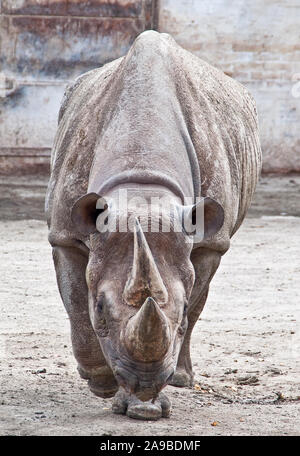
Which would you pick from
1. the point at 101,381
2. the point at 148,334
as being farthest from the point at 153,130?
the point at 101,381

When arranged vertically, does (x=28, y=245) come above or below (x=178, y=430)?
below

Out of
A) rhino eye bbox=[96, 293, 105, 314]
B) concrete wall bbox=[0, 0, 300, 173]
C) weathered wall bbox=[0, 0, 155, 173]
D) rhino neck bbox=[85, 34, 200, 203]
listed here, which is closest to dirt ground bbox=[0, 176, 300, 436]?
rhino eye bbox=[96, 293, 105, 314]

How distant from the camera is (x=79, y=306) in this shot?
18.4ft

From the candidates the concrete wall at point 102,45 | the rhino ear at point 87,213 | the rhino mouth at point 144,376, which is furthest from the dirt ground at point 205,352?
the concrete wall at point 102,45

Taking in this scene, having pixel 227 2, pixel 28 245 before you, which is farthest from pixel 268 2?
pixel 28 245

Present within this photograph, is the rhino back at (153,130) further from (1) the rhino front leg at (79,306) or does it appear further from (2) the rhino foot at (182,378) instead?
(2) the rhino foot at (182,378)

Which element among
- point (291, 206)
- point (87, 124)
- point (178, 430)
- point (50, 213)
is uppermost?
point (87, 124)

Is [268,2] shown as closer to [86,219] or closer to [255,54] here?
[255,54]

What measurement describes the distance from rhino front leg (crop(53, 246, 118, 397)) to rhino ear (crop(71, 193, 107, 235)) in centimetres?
72

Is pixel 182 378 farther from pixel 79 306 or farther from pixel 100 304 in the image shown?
pixel 100 304

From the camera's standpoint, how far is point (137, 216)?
461 centimetres

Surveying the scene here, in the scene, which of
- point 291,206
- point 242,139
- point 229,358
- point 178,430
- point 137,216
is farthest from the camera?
point 291,206

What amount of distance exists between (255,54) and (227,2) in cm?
81

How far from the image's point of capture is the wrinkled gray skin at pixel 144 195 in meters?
4.39
